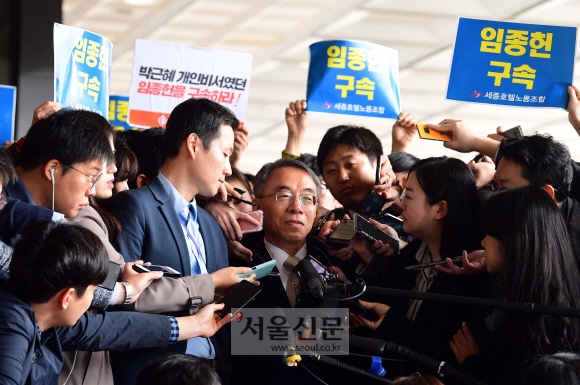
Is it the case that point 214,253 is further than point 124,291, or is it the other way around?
point 214,253

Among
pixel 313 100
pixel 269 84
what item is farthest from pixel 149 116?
pixel 269 84

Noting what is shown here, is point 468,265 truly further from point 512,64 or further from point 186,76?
point 186,76

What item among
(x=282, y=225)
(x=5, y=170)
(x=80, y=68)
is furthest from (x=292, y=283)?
(x=80, y=68)

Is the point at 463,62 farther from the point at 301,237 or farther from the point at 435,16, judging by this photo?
the point at 435,16

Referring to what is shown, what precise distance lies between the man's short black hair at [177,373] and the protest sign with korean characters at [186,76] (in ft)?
8.14

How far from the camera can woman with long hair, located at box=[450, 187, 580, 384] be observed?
2.66 metres

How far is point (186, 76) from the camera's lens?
180 inches

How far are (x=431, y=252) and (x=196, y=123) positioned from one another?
0.99 meters

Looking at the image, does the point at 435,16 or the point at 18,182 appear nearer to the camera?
the point at 18,182

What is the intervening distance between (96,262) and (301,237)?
3.62ft

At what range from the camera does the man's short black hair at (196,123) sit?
3.19 metres

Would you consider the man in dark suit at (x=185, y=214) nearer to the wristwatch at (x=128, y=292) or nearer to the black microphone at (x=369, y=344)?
the wristwatch at (x=128, y=292)

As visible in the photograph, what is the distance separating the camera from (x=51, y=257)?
235cm

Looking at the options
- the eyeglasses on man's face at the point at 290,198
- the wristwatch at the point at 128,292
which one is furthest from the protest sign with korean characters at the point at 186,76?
the wristwatch at the point at 128,292
